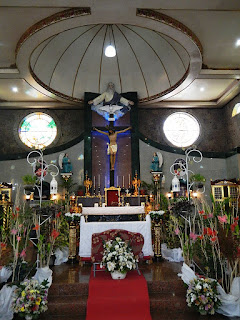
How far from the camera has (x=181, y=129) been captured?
15.4 metres

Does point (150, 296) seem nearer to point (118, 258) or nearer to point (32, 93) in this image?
point (118, 258)

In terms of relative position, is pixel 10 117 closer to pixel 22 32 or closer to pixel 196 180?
pixel 22 32

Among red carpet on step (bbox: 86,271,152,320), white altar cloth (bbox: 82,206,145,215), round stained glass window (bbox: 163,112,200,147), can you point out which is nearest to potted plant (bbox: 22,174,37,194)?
white altar cloth (bbox: 82,206,145,215)

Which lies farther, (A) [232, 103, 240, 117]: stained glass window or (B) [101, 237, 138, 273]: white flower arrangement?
(A) [232, 103, 240, 117]: stained glass window

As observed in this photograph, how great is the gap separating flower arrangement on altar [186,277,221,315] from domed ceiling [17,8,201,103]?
8030 mm

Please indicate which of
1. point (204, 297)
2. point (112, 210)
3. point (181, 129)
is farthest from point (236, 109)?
point (204, 297)

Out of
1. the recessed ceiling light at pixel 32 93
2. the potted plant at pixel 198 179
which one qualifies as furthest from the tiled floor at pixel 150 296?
the recessed ceiling light at pixel 32 93

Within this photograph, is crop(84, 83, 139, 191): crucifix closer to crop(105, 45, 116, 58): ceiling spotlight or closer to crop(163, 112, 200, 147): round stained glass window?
crop(105, 45, 116, 58): ceiling spotlight

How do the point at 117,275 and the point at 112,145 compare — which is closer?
the point at 117,275

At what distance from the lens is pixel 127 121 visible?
13.4 metres

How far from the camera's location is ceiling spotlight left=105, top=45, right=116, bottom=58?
1234 centimetres

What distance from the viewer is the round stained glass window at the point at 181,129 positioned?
599 inches

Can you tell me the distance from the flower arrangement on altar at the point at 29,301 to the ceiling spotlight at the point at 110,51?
400 inches

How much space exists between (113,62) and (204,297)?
427 inches
